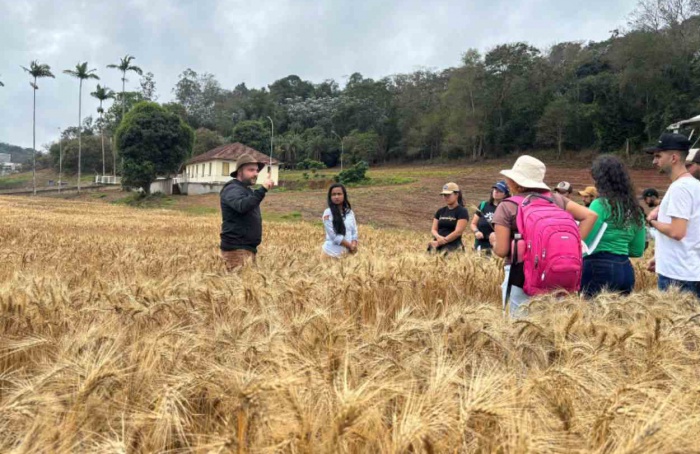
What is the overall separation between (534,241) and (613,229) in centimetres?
119

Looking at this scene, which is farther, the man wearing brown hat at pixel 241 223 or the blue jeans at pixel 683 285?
the man wearing brown hat at pixel 241 223

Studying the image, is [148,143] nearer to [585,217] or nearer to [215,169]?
[215,169]

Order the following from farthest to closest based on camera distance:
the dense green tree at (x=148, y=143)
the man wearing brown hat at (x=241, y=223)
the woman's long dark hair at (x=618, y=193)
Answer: the dense green tree at (x=148, y=143), the man wearing brown hat at (x=241, y=223), the woman's long dark hair at (x=618, y=193)

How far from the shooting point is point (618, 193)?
388 centimetres

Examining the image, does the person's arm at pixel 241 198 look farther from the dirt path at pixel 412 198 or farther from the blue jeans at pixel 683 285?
the dirt path at pixel 412 198

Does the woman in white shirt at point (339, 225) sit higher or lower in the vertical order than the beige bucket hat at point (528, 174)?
lower

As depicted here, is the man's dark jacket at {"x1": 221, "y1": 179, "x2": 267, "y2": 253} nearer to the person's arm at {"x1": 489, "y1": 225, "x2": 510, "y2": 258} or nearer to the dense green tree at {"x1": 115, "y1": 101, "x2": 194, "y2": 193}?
the person's arm at {"x1": 489, "y1": 225, "x2": 510, "y2": 258}

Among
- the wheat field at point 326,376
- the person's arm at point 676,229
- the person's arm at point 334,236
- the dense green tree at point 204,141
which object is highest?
the dense green tree at point 204,141

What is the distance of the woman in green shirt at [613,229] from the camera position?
3.86 metres

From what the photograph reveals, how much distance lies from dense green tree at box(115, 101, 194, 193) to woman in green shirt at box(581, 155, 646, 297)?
4632 centimetres

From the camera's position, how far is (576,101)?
56656 millimetres

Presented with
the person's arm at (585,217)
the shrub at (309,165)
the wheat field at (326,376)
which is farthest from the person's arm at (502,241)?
the shrub at (309,165)

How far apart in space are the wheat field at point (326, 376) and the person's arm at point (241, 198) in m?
1.70

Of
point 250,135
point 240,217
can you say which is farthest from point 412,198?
point 250,135
